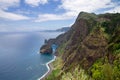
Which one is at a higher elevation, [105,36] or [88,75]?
[105,36]

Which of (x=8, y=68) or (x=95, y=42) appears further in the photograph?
(x=8, y=68)

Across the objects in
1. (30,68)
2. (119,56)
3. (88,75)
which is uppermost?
(119,56)

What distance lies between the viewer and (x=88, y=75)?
104m

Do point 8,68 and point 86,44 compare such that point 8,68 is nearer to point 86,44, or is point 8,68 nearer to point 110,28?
point 86,44

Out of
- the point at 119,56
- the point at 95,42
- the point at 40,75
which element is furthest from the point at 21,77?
the point at 119,56

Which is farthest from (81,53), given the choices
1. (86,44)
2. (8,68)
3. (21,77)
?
(8,68)

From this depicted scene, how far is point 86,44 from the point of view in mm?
146375

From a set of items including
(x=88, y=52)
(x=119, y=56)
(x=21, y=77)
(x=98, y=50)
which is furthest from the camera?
(x=21, y=77)

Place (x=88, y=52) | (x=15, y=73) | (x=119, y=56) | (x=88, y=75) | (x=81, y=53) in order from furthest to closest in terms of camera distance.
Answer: (x=15, y=73), (x=81, y=53), (x=88, y=52), (x=88, y=75), (x=119, y=56)

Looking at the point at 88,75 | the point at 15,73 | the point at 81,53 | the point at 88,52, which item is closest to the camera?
the point at 88,75

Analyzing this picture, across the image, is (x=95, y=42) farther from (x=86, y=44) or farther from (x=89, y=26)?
(x=89, y=26)

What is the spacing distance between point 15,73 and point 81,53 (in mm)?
60350

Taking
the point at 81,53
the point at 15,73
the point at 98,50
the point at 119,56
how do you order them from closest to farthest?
the point at 119,56
the point at 98,50
the point at 81,53
the point at 15,73

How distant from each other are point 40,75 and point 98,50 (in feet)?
183
